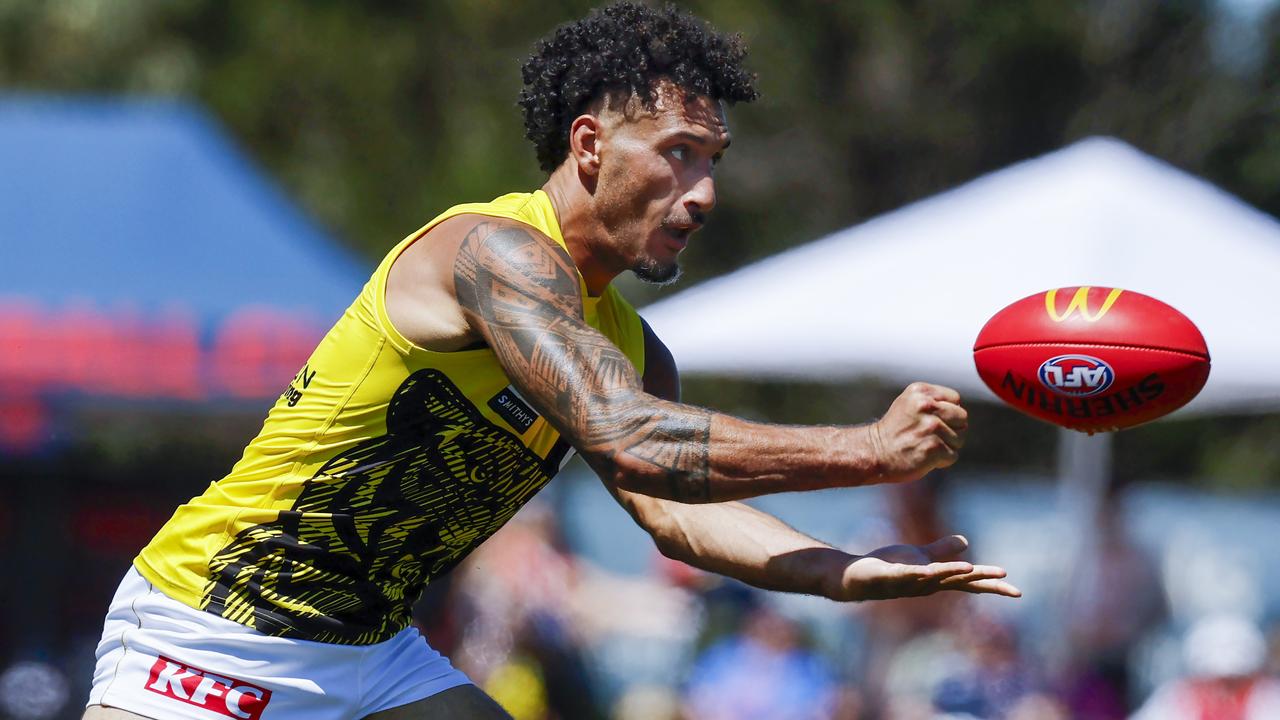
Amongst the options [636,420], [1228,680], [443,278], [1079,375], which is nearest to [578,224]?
[443,278]

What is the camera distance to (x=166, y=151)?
37.4 feet

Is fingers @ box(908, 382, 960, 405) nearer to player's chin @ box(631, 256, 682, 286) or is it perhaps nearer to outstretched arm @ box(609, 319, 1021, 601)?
outstretched arm @ box(609, 319, 1021, 601)

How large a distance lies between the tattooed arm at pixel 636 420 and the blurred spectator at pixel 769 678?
16.3 ft

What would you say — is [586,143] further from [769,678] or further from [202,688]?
[769,678]

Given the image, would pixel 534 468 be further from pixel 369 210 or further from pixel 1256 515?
pixel 369 210

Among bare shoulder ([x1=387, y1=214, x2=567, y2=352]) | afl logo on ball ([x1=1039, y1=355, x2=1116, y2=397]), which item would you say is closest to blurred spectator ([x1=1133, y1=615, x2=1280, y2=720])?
afl logo on ball ([x1=1039, y1=355, x2=1116, y2=397])

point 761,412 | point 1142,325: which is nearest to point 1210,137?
point 761,412

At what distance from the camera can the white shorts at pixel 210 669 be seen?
363 centimetres

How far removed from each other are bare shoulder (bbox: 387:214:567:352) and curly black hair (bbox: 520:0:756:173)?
0.52 meters

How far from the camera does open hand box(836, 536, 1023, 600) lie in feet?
11.0

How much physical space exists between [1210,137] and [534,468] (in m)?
18.4

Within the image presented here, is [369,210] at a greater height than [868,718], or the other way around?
[369,210]

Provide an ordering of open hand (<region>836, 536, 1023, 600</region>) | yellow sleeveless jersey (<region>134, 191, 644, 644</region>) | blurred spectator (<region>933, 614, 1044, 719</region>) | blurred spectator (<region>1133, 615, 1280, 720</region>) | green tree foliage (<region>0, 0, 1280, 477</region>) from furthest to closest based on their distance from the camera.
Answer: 1. green tree foliage (<region>0, 0, 1280, 477</region>)
2. blurred spectator (<region>1133, 615, 1280, 720</region>)
3. blurred spectator (<region>933, 614, 1044, 719</region>)
4. yellow sleeveless jersey (<region>134, 191, 644, 644</region>)
5. open hand (<region>836, 536, 1023, 600</region>)

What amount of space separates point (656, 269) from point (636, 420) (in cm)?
64
